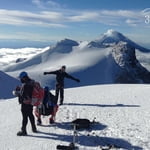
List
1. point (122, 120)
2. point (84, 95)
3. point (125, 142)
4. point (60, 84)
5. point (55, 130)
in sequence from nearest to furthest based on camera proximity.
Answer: point (125, 142) → point (55, 130) → point (122, 120) → point (60, 84) → point (84, 95)

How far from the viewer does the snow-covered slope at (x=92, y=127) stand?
10016 millimetres

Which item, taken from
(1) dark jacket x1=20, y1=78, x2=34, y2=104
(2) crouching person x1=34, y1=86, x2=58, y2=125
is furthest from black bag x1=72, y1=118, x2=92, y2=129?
(1) dark jacket x1=20, y1=78, x2=34, y2=104

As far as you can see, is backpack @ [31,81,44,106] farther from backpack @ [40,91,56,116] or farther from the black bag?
the black bag

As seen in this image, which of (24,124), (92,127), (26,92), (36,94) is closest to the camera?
(26,92)

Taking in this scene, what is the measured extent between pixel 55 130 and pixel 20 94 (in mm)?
1796

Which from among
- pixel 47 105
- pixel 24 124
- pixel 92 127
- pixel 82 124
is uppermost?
pixel 47 105

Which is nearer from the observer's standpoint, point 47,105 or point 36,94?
point 36,94

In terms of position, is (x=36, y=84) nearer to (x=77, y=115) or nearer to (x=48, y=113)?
(x=48, y=113)

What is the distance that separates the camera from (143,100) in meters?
17.5

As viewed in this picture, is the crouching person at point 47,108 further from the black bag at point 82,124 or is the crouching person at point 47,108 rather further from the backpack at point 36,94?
the backpack at point 36,94

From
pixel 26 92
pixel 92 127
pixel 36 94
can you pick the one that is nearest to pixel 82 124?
pixel 92 127

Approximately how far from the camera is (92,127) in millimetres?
11648

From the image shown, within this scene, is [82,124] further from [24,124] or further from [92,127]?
[24,124]

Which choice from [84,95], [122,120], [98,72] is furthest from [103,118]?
[98,72]
